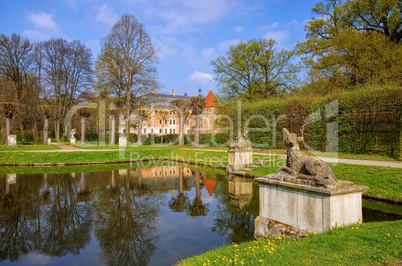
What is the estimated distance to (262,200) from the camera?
492cm

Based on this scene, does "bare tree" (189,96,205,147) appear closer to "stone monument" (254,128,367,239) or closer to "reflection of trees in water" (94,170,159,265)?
"reflection of trees in water" (94,170,159,265)

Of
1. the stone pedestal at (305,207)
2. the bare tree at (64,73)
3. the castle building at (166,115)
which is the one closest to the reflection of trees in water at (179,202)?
the stone pedestal at (305,207)

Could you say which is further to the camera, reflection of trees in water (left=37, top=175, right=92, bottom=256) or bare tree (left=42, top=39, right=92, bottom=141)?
bare tree (left=42, top=39, right=92, bottom=141)

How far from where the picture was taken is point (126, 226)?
571cm

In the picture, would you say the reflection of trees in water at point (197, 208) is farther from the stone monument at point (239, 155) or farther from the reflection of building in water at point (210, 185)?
the stone monument at point (239, 155)

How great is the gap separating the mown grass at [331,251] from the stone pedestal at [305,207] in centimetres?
19

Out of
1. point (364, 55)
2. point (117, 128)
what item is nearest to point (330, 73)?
point (364, 55)

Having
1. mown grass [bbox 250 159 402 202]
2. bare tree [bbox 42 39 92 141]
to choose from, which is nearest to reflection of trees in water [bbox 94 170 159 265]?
mown grass [bbox 250 159 402 202]

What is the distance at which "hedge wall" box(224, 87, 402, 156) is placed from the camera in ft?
42.1

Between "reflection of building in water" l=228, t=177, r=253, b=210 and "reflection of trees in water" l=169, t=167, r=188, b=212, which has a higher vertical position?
"reflection of building in water" l=228, t=177, r=253, b=210

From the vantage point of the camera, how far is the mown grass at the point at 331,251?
3.01m

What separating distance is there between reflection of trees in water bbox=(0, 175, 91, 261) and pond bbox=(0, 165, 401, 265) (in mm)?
15

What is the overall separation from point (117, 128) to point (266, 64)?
22543mm

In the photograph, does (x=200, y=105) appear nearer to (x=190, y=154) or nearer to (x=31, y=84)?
(x=190, y=154)
